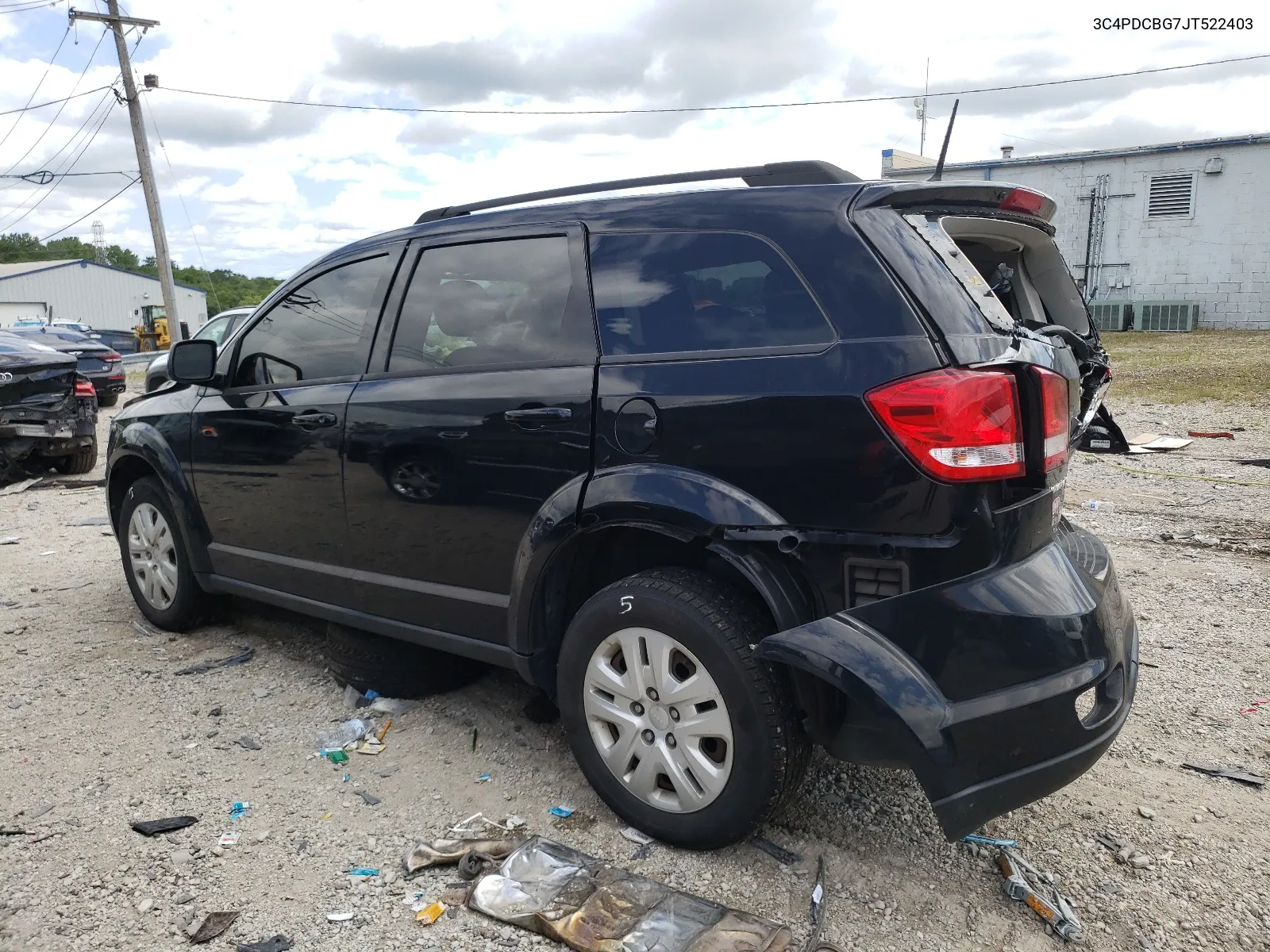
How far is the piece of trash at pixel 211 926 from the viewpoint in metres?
2.57

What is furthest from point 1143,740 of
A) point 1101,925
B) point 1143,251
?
point 1143,251

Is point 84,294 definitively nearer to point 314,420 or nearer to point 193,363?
point 193,363

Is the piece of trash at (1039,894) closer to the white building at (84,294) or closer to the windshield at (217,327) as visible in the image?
the windshield at (217,327)

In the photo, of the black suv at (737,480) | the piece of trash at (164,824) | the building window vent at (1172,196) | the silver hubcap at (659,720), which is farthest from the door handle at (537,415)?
the building window vent at (1172,196)

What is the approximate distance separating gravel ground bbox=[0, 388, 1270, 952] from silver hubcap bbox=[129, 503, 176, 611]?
0.24 metres

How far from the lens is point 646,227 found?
9.91ft

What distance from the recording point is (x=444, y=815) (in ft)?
10.4

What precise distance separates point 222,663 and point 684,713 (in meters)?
2.78

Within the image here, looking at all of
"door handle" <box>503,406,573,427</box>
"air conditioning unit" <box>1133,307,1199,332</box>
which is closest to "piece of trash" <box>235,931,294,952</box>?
"door handle" <box>503,406,573,427</box>

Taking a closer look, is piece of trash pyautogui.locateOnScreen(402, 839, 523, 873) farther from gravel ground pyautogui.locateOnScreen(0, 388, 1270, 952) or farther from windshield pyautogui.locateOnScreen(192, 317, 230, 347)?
windshield pyautogui.locateOnScreen(192, 317, 230, 347)

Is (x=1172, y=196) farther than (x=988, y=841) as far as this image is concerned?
Yes

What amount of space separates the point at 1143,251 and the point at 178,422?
94.4 feet

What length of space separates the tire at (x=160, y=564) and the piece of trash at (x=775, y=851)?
3.09 meters

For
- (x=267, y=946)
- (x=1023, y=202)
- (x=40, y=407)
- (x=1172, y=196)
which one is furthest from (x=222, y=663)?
(x=1172, y=196)
